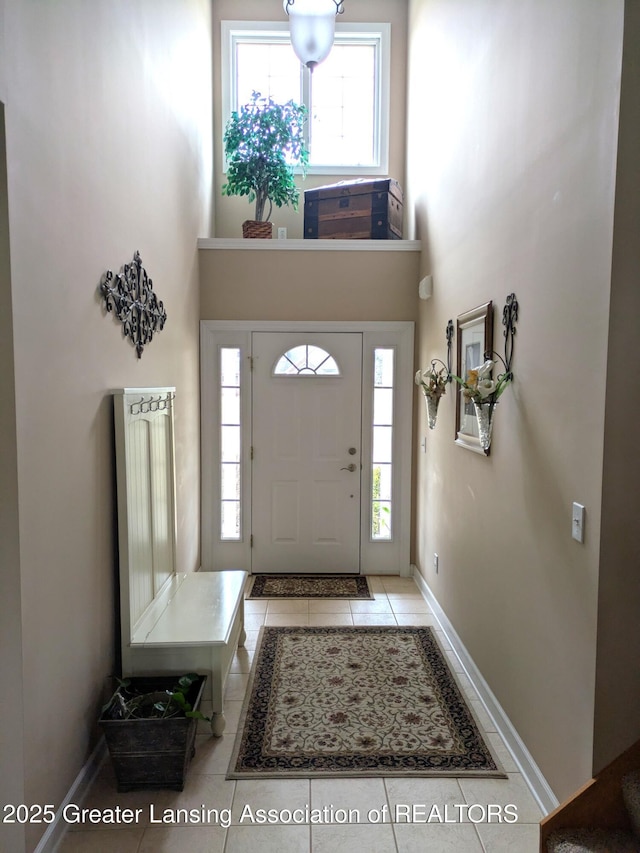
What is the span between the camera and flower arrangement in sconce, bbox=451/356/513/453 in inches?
86.0

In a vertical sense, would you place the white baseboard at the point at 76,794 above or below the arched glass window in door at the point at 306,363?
below

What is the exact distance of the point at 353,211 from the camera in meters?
4.11

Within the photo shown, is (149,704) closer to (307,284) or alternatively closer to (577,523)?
(577,523)

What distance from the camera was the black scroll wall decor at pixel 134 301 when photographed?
221 cm

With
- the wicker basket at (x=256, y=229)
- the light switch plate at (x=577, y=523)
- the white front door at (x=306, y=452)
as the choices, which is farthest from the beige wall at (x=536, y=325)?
the wicker basket at (x=256, y=229)

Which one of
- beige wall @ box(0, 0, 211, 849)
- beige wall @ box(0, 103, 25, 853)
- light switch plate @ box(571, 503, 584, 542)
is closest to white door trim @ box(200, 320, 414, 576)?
beige wall @ box(0, 0, 211, 849)

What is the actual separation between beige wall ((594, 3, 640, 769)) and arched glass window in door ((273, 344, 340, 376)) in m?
2.77

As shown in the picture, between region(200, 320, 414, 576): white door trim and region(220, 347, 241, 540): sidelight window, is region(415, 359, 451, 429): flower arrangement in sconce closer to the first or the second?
region(200, 320, 414, 576): white door trim

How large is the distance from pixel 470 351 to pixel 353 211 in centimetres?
190

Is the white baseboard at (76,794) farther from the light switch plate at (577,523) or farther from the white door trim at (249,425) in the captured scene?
the white door trim at (249,425)

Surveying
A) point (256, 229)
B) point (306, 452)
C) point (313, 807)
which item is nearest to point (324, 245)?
point (256, 229)

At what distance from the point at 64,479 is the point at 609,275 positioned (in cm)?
181

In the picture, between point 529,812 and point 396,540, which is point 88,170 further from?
point 396,540

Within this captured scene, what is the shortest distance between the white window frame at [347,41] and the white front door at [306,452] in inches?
62.2
